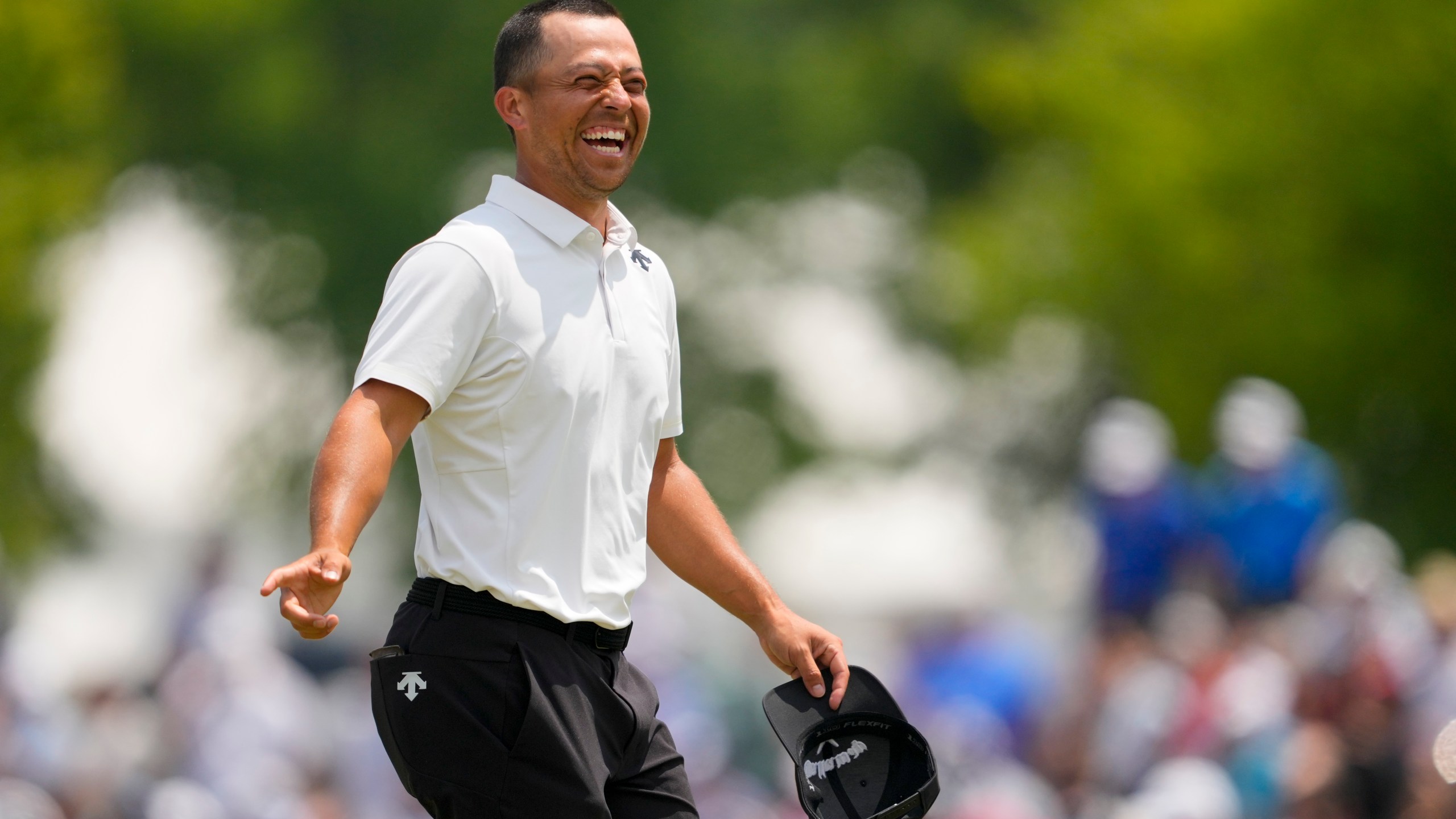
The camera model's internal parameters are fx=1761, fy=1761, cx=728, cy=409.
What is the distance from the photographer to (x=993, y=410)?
20.6m

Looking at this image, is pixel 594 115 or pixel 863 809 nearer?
pixel 594 115

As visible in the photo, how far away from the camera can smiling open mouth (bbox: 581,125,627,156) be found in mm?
3795

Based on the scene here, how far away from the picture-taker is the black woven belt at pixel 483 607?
352 centimetres

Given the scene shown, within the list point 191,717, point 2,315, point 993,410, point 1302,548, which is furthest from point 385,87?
point 1302,548

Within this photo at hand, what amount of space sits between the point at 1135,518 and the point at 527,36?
6122mm

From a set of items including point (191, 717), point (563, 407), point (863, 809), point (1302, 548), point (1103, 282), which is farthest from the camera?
point (1103, 282)

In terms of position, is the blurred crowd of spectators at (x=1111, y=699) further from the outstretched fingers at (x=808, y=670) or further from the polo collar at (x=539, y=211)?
the polo collar at (x=539, y=211)

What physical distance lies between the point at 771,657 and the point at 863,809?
0.41 m

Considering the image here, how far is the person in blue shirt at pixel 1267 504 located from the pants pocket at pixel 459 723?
603 centimetres

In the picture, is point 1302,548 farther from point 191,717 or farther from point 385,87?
point 385,87

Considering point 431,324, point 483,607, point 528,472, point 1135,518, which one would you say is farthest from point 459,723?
point 1135,518

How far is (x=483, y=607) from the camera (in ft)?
11.6

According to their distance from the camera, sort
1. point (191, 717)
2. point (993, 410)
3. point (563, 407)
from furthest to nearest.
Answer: point (993, 410)
point (191, 717)
point (563, 407)

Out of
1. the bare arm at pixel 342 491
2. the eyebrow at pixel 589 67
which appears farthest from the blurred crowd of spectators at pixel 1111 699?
the bare arm at pixel 342 491
